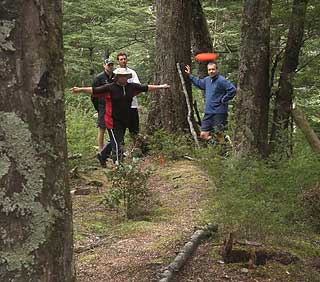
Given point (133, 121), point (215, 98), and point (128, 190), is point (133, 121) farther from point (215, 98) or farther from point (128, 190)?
point (128, 190)

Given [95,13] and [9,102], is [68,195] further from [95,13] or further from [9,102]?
[95,13]

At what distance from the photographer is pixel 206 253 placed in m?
4.82

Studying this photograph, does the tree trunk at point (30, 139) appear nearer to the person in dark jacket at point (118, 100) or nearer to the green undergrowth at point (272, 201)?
the green undergrowth at point (272, 201)

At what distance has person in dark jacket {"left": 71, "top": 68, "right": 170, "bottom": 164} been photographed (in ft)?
28.0

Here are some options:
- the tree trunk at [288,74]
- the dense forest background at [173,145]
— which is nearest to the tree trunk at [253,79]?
the dense forest background at [173,145]

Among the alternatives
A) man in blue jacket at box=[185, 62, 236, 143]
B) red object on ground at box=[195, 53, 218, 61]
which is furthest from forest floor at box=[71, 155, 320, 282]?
red object on ground at box=[195, 53, 218, 61]

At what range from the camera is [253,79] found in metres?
6.83

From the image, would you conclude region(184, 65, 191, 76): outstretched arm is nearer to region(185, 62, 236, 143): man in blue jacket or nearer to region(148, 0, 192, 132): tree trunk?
region(148, 0, 192, 132): tree trunk

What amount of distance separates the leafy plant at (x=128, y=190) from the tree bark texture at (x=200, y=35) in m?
6.32

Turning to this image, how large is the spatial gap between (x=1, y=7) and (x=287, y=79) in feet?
28.8

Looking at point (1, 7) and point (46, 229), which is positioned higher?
point (1, 7)

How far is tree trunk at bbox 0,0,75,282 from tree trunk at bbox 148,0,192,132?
8.51 m

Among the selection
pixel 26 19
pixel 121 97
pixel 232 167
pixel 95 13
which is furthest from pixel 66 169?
pixel 95 13

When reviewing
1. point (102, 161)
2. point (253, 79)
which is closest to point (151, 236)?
point (253, 79)
